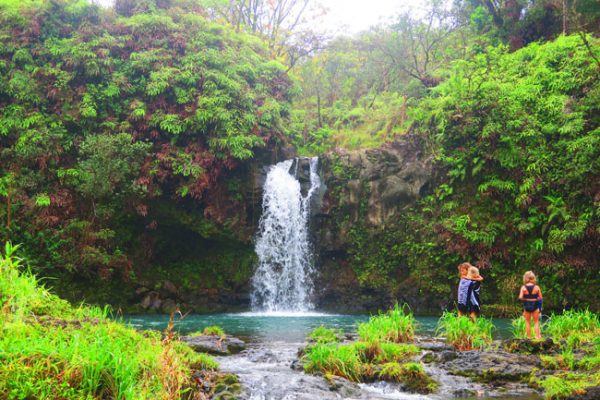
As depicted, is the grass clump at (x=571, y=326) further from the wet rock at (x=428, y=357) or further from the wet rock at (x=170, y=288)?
the wet rock at (x=170, y=288)

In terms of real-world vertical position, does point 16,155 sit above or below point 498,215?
above

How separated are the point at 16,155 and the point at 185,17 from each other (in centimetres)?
935

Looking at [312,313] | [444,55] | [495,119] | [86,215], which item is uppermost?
[444,55]

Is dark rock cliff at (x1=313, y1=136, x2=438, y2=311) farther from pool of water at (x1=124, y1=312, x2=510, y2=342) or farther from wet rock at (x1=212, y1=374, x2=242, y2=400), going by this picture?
wet rock at (x1=212, y1=374, x2=242, y2=400)

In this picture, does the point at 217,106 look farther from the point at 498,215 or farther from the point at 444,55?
the point at 444,55

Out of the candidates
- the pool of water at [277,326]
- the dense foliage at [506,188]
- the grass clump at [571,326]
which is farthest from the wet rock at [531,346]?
the dense foliage at [506,188]

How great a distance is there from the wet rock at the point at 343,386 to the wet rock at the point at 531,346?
3.28 metres

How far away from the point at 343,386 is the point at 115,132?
1422 cm

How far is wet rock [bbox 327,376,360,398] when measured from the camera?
18.2 ft

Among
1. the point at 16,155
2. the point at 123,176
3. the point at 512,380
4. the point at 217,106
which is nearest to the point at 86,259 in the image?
the point at 123,176

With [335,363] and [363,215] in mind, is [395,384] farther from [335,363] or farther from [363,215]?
[363,215]

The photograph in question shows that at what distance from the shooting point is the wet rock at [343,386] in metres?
5.54

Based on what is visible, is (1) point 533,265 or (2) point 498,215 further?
(2) point 498,215

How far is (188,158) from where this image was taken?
16.7 meters
